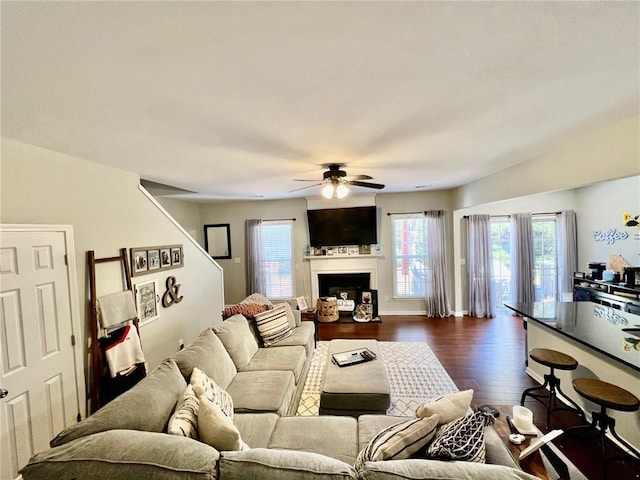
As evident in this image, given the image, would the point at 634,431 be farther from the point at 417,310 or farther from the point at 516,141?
the point at 417,310

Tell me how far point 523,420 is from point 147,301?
3.68m

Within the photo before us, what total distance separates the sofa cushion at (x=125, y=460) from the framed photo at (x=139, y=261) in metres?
2.14

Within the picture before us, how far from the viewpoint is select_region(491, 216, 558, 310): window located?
5.58 m

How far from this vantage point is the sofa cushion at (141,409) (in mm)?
1328

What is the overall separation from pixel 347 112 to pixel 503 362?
3.82m

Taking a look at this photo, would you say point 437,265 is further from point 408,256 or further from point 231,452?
point 231,452

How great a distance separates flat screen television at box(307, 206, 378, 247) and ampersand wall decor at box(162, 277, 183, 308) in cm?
290

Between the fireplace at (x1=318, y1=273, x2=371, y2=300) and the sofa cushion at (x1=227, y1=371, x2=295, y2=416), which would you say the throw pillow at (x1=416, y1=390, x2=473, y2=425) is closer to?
the sofa cushion at (x1=227, y1=371, x2=295, y2=416)

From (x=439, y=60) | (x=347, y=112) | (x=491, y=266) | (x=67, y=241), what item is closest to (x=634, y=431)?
(x=439, y=60)

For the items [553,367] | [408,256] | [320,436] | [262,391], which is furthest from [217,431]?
[408,256]

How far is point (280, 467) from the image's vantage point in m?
1.10

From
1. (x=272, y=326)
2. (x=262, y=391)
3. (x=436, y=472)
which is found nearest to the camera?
(x=436, y=472)

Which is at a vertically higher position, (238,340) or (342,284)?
(238,340)

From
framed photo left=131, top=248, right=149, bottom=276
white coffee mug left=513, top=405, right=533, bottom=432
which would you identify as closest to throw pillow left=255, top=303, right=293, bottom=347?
framed photo left=131, top=248, right=149, bottom=276
